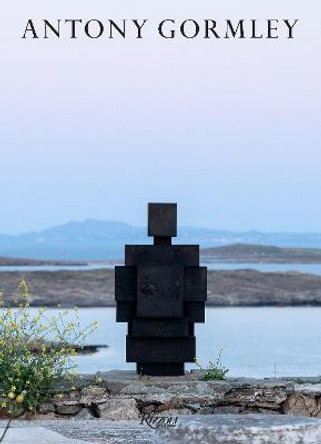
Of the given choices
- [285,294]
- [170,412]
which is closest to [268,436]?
[170,412]

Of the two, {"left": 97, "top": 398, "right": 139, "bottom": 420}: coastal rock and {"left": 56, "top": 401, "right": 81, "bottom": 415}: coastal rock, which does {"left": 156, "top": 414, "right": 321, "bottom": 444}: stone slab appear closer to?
{"left": 97, "top": 398, "right": 139, "bottom": 420}: coastal rock

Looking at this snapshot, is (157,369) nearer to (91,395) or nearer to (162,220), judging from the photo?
(91,395)

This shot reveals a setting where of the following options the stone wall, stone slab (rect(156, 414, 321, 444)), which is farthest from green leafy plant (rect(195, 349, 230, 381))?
stone slab (rect(156, 414, 321, 444))

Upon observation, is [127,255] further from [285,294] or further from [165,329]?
[285,294]

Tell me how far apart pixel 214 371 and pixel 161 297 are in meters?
0.99

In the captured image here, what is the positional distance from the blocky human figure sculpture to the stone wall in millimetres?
289

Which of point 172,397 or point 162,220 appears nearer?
point 172,397

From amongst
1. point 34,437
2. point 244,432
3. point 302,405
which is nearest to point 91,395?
point 302,405

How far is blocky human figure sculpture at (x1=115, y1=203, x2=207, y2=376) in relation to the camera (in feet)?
43.9

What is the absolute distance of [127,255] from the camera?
13453mm

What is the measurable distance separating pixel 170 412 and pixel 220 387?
0.61 meters

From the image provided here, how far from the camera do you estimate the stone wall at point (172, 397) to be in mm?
12977

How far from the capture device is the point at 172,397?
1299 centimetres

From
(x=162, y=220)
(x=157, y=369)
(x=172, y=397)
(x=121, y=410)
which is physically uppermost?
(x=162, y=220)
